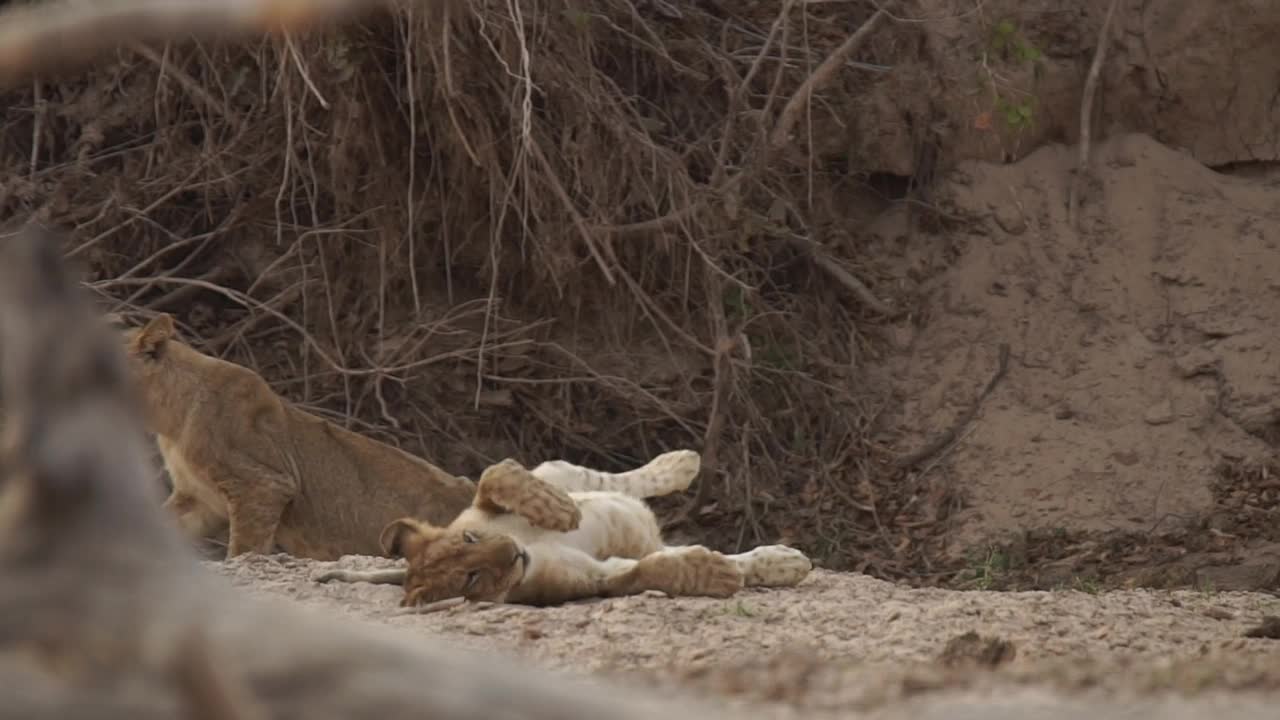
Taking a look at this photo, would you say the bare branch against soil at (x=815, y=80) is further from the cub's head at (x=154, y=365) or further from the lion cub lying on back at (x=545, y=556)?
the lion cub lying on back at (x=545, y=556)

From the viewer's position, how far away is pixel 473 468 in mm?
9656

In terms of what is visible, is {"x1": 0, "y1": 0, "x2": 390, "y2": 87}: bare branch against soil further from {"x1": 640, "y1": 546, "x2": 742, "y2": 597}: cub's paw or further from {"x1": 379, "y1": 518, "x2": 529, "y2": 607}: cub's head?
{"x1": 640, "y1": 546, "x2": 742, "y2": 597}: cub's paw

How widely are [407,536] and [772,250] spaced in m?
5.36

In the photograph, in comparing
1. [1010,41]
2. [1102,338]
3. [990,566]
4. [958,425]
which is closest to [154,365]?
[990,566]

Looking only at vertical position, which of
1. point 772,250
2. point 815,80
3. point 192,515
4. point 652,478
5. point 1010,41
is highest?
point 1010,41

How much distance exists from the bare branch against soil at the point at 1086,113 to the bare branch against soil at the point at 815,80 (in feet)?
4.89

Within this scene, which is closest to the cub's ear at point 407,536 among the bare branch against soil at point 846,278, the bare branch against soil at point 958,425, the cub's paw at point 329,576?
the cub's paw at point 329,576

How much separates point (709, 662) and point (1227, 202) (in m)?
7.23

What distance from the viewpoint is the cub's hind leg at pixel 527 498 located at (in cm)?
535

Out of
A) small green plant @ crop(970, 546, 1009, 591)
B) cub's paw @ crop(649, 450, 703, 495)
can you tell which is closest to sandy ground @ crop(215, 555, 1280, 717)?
cub's paw @ crop(649, 450, 703, 495)

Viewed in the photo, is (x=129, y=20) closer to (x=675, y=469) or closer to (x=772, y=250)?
(x=675, y=469)

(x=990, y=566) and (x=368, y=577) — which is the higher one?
(x=368, y=577)

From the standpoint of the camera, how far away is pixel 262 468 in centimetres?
750

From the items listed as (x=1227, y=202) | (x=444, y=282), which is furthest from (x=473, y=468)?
(x=1227, y=202)
